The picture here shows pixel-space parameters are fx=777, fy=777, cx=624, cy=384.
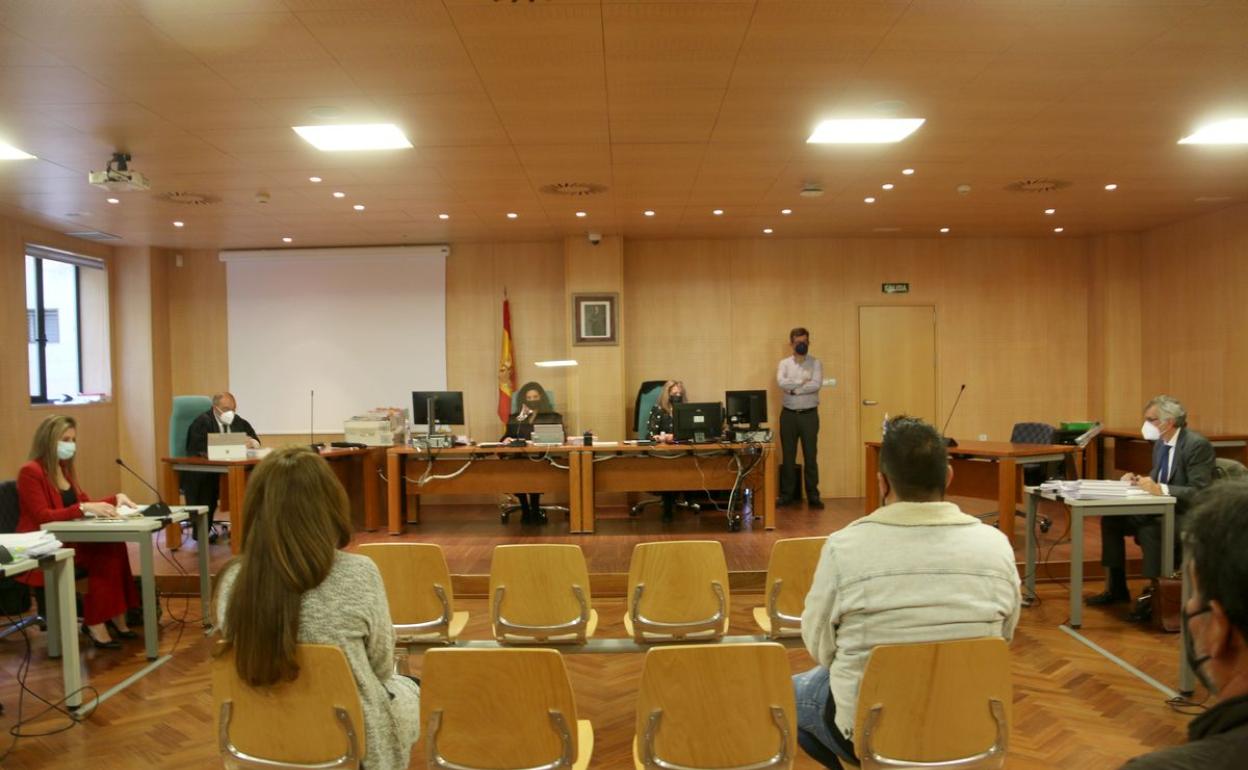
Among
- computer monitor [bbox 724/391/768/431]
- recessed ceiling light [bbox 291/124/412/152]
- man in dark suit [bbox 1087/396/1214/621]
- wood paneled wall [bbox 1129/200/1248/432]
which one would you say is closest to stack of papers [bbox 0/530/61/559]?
recessed ceiling light [bbox 291/124/412/152]

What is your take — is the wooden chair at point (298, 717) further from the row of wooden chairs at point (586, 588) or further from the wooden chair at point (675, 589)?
the wooden chair at point (675, 589)

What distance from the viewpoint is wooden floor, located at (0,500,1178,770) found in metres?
3.19

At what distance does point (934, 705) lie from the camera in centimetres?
199

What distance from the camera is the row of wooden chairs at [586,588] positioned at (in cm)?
329

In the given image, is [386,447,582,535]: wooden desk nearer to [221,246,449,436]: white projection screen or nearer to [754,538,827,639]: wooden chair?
[221,246,449,436]: white projection screen

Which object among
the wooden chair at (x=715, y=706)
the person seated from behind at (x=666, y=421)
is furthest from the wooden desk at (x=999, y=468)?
the wooden chair at (x=715, y=706)

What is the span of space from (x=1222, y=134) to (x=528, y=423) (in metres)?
5.91

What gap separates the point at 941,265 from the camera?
9148mm

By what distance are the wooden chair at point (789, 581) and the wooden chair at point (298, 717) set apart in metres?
1.82

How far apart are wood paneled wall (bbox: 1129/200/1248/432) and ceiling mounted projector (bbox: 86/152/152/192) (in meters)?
9.55

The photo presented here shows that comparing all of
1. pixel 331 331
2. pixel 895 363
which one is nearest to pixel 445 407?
pixel 331 331

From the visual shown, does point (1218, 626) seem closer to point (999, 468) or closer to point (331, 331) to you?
point (999, 468)

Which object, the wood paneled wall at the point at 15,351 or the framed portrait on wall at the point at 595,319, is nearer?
the wood paneled wall at the point at 15,351

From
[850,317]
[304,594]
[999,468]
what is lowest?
[999,468]
